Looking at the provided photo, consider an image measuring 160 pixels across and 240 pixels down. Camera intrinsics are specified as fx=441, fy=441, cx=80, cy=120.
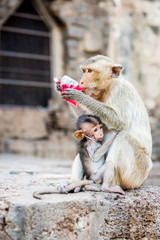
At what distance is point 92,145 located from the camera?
3643mm

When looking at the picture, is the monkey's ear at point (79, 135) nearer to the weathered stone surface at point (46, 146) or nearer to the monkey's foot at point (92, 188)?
the monkey's foot at point (92, 188)

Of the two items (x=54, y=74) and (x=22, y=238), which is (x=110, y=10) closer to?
(x=54, y=74)

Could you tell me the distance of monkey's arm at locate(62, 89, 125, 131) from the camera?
358 centimetres

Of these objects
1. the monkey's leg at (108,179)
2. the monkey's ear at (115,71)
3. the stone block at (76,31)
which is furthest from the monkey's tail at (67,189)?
the stone block at (76,31)

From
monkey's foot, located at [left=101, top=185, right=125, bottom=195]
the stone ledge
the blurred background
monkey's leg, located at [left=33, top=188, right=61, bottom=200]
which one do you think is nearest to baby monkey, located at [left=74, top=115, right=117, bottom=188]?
monkey's foot, located at [left=101, top=185, right=125, bottom=195]

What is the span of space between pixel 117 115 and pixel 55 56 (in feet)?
23.6

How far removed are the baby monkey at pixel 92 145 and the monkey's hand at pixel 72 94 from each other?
0.59 feet

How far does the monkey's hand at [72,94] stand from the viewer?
358 centimetres

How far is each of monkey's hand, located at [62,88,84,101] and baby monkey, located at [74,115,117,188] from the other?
0.59 ft

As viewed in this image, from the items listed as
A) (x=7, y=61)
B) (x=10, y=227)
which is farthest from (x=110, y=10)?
A: (x=10, y=227)

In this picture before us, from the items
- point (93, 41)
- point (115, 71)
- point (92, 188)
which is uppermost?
point (93, 41)

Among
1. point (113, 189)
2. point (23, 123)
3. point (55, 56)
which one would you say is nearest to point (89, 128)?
point (113, 189)

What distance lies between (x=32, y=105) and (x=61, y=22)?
2.11 metres

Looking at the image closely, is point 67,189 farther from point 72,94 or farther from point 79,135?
point 72,94
